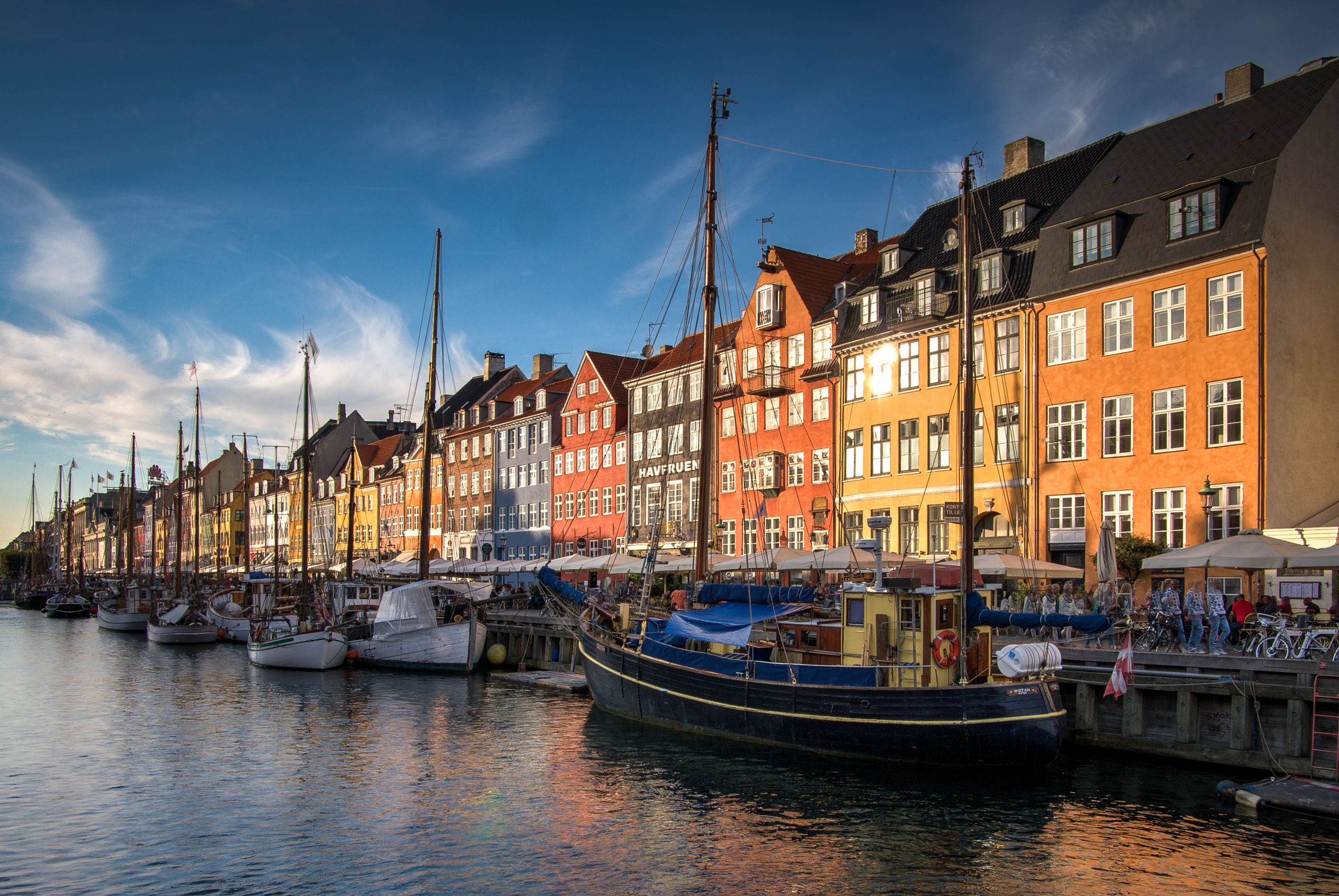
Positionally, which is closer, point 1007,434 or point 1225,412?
point 1225,412

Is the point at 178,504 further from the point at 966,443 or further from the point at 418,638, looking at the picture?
the point at 966,443

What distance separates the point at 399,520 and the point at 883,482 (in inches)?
2536

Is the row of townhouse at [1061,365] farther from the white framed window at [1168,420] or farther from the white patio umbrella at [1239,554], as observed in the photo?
the white patio umbrella at [1239,554]

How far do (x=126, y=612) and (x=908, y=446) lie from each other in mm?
59094

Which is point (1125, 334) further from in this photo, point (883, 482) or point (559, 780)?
point (559, 780)

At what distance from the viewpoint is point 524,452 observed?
265 feet

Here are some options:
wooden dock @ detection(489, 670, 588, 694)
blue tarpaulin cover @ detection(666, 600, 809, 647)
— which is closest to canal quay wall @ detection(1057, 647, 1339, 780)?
blue tarpaulin cover @ detection(666, 600, 809, 647)

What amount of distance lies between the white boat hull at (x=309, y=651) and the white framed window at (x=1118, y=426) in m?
31.9

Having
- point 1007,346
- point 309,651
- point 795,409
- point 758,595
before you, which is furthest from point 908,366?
point 309,651

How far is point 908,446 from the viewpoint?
147ft

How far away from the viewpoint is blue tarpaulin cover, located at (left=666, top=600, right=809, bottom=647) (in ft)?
86.5

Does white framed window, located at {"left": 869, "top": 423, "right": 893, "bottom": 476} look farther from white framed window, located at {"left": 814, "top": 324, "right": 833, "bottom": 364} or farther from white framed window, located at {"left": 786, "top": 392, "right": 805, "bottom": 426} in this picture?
white framed window, located at {"left": 786, "top": 392, "right": 805, "bottom": 426}

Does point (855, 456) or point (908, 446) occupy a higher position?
point (908, 446)

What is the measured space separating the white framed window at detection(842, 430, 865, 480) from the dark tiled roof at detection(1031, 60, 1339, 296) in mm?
10926
